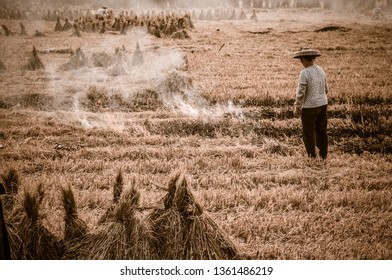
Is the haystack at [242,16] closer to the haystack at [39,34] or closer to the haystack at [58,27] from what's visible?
the haystack at [58,27]

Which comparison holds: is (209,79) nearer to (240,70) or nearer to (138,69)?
(240,70)

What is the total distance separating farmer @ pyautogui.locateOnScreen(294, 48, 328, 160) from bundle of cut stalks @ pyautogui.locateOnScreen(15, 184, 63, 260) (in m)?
1.98

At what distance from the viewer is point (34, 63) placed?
11.3ft

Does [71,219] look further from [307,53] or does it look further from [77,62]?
[307,53]

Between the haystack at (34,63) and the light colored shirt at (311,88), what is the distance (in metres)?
2.17

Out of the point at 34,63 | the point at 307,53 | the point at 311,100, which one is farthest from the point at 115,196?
the point at 307,53

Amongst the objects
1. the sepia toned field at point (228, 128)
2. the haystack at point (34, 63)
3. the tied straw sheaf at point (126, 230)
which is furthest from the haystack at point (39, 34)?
the tied straw sheaf at point (126, 230)

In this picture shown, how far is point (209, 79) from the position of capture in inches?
137

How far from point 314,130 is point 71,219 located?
1.92 meters

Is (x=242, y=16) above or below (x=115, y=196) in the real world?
above

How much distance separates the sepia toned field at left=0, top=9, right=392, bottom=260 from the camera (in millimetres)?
2865

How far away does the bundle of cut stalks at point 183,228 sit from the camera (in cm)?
257
